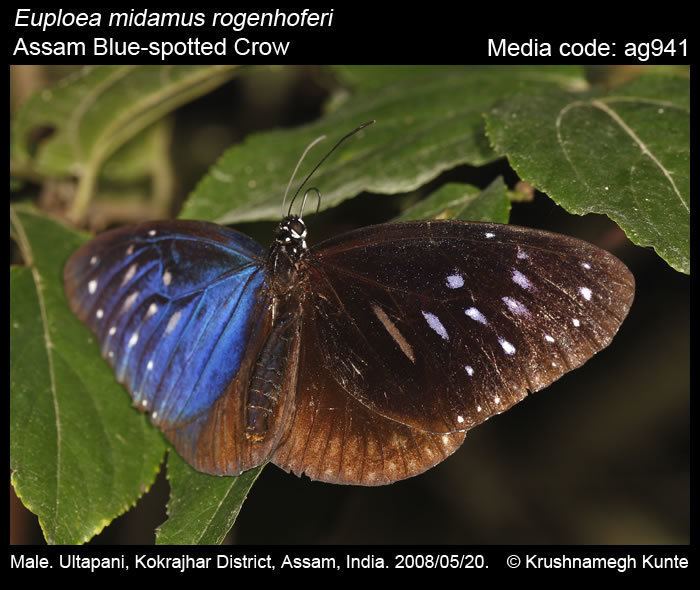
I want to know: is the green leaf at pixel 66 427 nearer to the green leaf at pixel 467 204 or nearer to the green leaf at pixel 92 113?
the green leaf at pixel 92 113

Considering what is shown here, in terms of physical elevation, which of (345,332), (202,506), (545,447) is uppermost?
(345,332)

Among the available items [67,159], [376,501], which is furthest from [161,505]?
[67,159]

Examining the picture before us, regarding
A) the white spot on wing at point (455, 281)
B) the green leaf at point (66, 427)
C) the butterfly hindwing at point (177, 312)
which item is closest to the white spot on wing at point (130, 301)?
the butterfly hindwing at point (177, 312)

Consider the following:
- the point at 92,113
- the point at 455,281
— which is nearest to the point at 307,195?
the point at 455,281

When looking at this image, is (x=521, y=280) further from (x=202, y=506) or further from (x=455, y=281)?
(x=202, y=506)

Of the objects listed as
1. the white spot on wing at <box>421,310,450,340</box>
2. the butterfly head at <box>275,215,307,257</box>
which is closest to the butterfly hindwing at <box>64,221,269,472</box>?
the butterfly head at <box>275,215,307,257</box>
